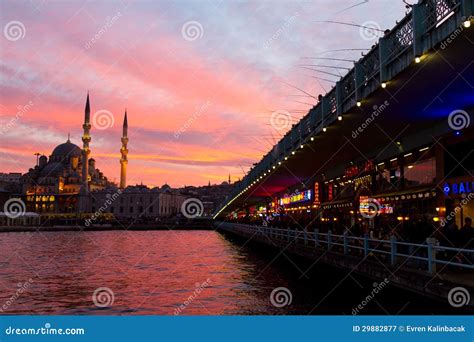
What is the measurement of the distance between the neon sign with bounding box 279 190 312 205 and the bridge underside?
45.2ft

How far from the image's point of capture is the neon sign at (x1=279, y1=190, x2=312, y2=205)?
49.4 meters

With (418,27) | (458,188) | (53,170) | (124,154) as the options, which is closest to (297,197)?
(458,188)

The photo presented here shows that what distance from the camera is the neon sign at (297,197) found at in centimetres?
4937

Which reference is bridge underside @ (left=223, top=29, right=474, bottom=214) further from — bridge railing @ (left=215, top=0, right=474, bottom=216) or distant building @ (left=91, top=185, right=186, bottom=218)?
distant building @ (left=91, top=185, right=186, bottom=218)

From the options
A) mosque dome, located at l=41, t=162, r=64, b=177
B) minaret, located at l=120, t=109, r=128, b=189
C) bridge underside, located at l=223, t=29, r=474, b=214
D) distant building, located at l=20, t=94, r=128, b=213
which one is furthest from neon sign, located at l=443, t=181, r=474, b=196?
mosque dome, located at l=41, t=162, r=64, b=177

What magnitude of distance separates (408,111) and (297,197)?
114ft

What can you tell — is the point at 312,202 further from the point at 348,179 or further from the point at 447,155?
the point at 447,155

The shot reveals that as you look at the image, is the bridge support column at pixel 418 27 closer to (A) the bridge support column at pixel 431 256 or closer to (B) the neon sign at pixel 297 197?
(A) the bridge support column at pixel 431 256

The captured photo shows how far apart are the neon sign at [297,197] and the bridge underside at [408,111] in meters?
13.8

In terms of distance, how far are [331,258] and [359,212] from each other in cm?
1279

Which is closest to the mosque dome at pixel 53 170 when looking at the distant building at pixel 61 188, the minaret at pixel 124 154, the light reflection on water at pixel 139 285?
the distant building at pixel 61 188

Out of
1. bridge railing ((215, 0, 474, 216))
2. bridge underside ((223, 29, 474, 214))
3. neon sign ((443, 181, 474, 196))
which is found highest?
bridge railing ((215, 0, 474, 216))

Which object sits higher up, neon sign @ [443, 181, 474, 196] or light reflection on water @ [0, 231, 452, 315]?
neon sign @ [443, 181, 474, 196]

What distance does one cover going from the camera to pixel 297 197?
54.9 m
